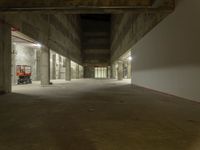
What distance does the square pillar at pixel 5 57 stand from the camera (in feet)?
24.5

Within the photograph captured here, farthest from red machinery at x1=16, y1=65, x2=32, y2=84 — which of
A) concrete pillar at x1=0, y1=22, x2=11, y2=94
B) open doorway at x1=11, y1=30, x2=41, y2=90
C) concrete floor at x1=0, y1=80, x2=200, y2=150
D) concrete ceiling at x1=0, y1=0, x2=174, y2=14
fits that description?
concrete floor at x1=0, y1=80, x2=200, y2=150

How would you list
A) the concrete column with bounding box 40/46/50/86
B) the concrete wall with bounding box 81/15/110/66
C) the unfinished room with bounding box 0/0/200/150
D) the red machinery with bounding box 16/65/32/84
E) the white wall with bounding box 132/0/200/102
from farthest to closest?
the concrete wall with bounding box 81/15/110/66
the red machinery with bounding box 16/65/32/84
the concrete column with bounding box 40/46/50/86
the white wall with bounding box 132/0/200/102
the unfinished room with bounding box 0/0/200/150

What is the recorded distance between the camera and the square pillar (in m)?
7.48

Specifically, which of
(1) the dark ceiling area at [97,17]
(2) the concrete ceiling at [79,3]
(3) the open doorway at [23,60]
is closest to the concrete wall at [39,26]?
(2) the concrete ceiling at [79,3]

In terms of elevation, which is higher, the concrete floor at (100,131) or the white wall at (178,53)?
the white wall at (178,53)

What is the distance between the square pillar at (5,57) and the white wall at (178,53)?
667 cm

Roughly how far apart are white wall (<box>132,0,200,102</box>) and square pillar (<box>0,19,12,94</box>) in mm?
6671

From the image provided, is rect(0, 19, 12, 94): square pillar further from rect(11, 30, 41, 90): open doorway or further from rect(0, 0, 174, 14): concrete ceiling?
rect(11, 30, 41, 90): open doorway

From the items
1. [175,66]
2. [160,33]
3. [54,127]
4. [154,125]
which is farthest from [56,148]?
[160,33]

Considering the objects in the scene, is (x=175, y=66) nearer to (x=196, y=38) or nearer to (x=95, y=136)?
(x=196, y=38)

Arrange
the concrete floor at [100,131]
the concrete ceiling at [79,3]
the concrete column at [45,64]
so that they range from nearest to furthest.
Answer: the concrete floor at [100,131]
the concrete ceiling at [79,3]
the concrete column at [45,64]

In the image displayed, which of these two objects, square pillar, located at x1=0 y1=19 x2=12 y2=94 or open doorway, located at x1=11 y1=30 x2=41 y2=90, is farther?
open doorway, located at x1=11 y1=30 x2=41 y2=90

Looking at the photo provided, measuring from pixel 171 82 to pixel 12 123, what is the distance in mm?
5810

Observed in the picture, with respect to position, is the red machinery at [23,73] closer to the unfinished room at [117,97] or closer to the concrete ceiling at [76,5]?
the unfinished room at [117,97]
